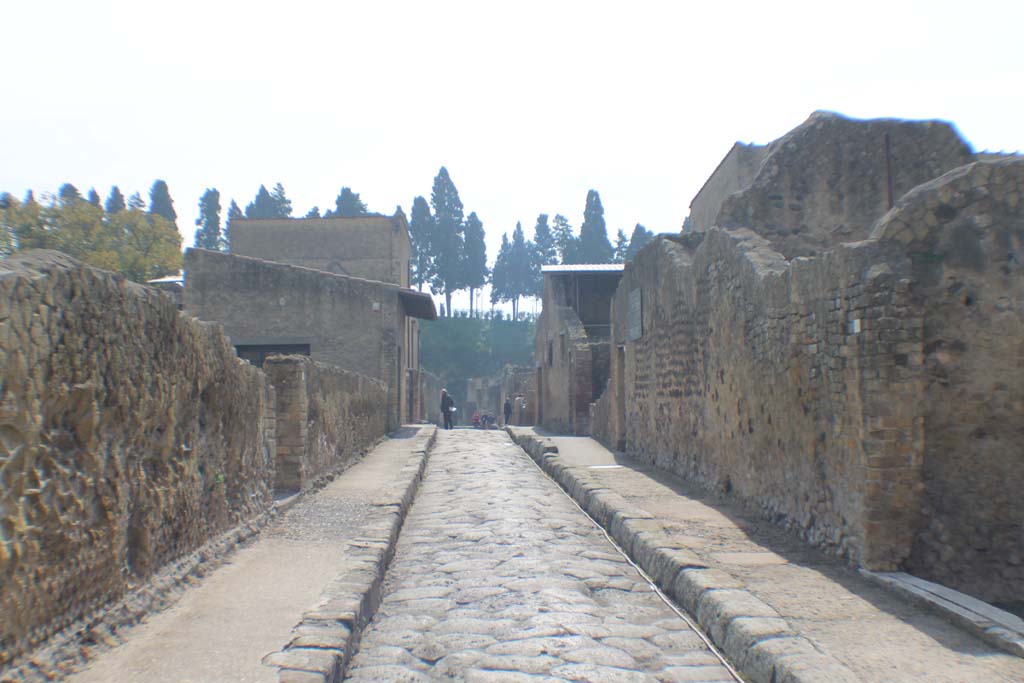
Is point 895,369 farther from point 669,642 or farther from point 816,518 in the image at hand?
point 669,642

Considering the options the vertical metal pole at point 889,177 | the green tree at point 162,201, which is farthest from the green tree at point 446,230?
the vertical metal pole at point 889,177

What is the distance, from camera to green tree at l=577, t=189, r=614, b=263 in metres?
59.2

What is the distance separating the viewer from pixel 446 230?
57.5 m

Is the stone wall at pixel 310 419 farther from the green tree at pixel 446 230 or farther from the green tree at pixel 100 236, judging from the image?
the green tree at pixel 446 230

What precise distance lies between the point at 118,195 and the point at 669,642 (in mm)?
61853

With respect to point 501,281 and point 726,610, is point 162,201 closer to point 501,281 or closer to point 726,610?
point 501,281

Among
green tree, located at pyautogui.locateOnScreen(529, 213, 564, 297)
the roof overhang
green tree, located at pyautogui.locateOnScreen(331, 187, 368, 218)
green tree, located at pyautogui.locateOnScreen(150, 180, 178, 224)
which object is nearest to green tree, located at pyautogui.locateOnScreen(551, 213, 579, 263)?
green tree, located at pyautogui.locateOnScreen(529, 213, 564, 297)

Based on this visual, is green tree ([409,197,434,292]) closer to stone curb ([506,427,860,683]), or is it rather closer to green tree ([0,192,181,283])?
green tree ([0,192,181,283])

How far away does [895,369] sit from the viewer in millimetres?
5035

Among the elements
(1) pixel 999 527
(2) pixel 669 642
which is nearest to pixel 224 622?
(2) pixel 669 642

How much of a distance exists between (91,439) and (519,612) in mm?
2291

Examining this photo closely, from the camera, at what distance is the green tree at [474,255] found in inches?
2304

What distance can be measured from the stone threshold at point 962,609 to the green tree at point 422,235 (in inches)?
2115

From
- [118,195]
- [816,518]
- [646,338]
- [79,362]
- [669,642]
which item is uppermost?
[118,195]
